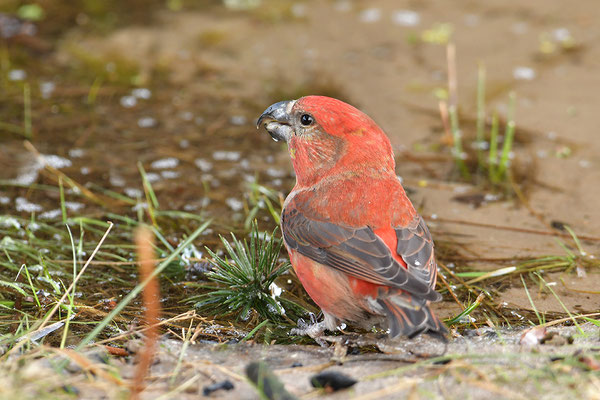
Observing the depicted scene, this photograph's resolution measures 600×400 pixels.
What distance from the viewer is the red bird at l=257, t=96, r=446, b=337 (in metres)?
2.94

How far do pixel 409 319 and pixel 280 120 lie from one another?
1502 mm

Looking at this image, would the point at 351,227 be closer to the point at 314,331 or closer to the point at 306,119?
the point at 314,331

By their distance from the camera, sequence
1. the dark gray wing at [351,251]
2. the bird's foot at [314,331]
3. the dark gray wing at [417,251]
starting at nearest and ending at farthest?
the dark gray wing at [351,251]
the dark gray wing at [417,251]
the bird's foot at [314,331]

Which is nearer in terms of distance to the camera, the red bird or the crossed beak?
the red bird

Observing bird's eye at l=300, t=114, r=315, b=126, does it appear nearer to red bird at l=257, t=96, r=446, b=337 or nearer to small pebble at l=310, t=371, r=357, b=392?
red bird at l=257, t=96, r=446, b=337

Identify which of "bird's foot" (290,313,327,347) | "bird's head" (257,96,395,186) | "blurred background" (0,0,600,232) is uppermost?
"bird's head" (257,96,395,186)

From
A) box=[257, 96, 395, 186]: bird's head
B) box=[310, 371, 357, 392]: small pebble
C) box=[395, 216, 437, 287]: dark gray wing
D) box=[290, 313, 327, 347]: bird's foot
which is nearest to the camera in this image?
box=[310, 371, 357, 392]: small pebble

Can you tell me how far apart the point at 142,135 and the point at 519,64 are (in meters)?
3.70

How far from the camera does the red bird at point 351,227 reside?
2936mm

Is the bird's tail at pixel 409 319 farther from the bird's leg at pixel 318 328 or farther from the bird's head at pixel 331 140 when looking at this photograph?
the bird's head at pixel 331 140

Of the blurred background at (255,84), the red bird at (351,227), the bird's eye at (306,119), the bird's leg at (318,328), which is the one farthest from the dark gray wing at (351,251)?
the blurred background at (255,84)

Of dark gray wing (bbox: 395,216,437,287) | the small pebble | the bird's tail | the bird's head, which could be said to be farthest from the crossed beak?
the small pebble

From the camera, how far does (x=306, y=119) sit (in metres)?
3.70

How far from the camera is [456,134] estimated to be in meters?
5.43
